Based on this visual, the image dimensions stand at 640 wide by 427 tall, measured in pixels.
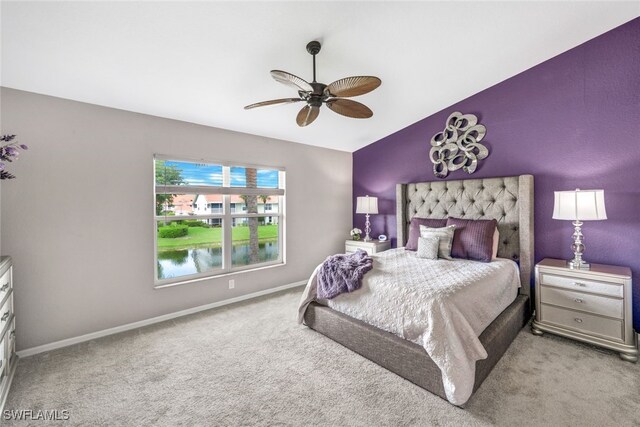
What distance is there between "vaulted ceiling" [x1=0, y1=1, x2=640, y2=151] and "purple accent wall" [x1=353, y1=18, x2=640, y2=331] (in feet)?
0.71

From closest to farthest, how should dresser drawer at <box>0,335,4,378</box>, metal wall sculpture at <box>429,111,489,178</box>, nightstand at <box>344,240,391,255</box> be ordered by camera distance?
1. dresser drawer at <box>0,335,4,378</box>
2. metal wall sculpture at <box>429,111,489,178</box>
3. nightstand at <box>344,240,391,255</box>

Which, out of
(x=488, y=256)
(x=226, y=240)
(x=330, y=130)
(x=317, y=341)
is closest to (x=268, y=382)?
(x=317, y=341)

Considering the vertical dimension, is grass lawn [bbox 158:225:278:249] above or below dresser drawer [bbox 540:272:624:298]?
above

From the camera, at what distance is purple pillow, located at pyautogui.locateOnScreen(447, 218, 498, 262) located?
2.95m

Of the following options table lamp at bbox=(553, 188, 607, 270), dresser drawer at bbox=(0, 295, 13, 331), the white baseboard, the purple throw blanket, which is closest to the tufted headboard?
table lamp at bbox=(553, 188, 607, 270)

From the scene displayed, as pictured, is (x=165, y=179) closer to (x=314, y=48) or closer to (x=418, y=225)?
(x=314, y=48)

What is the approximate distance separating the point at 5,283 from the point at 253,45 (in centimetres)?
257

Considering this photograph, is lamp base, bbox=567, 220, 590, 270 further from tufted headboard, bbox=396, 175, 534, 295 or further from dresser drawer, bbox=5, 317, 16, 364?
dresser drawer, bbox=5, 317, 16, 364

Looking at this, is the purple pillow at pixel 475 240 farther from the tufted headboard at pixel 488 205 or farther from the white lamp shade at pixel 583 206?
the white lamp shade at pixel 583 206

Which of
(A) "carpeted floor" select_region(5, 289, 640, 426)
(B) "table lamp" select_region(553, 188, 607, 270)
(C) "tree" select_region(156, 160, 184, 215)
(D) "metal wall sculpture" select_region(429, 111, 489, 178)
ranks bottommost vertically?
(A) "carpeted floor" select_region(5, 289, 640, 426)

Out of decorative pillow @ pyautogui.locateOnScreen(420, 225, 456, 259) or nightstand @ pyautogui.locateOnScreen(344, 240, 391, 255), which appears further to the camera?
nightstand @ pyautogui.locateOnScreen(344, 240, 391, 255)

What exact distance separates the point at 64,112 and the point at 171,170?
103 centimetres

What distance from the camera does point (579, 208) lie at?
7.93ft

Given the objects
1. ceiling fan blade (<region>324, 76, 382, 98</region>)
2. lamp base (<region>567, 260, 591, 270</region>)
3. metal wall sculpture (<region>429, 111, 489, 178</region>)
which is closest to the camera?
ceiling fan blade (<region>324, 76, 382, 98</region>)
